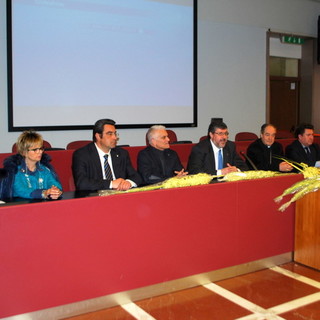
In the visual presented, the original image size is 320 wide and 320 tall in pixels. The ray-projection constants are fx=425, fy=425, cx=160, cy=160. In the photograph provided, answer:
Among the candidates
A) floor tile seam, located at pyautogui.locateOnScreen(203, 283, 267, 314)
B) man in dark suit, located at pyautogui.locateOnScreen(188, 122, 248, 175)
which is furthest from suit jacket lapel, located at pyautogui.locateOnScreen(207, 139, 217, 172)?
floor tile seam, located at pyautogui.locateOnScreen(203, 283, 267, 314)

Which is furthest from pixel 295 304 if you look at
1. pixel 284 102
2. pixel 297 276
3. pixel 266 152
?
pixel 284 102

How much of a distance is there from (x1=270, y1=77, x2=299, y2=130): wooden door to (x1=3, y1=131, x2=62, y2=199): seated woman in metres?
7.45

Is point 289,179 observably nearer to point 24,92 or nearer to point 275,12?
point 24,92

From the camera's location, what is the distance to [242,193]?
2979mm

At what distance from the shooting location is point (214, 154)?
432 cm

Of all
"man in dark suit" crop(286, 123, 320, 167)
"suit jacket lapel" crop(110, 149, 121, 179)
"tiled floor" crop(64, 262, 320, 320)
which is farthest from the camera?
"man in dark suit" crop(286, 123, 320, 167)

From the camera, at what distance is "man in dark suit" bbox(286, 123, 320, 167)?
493cm

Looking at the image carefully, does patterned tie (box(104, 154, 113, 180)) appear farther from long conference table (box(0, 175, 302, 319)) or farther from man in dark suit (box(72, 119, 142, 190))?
long conference table (box(0, 175, 302, 319))

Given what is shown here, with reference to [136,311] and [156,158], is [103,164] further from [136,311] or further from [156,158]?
[136,311]

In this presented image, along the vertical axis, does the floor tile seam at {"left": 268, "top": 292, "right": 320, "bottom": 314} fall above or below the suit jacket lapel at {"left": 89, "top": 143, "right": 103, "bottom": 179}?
below

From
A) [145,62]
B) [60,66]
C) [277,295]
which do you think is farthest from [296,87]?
[277,295]

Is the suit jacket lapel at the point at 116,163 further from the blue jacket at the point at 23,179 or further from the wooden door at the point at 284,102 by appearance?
the wooden door at the point at 284,102

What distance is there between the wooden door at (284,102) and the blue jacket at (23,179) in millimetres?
7374

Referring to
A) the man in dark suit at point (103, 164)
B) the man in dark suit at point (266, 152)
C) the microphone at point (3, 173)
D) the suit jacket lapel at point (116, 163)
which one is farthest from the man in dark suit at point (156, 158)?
the microphone at point (3, 173)
